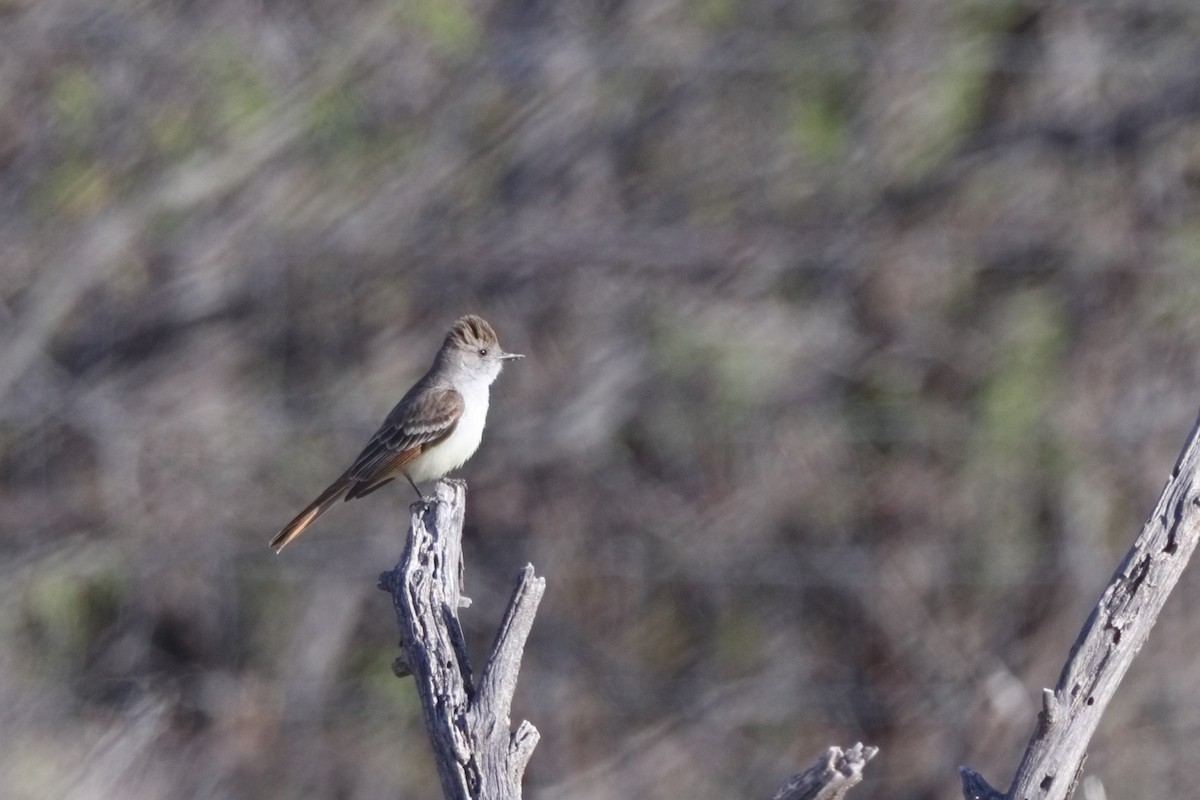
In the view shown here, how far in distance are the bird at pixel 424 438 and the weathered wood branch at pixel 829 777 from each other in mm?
3104

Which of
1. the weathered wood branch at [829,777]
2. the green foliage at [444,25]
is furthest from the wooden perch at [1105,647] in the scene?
the green foliage at [444,25]

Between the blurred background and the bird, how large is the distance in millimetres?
1948

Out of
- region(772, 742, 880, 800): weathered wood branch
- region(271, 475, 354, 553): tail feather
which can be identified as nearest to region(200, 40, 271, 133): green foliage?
region(271, 475, 354, 553): tail feather

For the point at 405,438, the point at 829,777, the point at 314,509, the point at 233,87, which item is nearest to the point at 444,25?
the point at 233,87

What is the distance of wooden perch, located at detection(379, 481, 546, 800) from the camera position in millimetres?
3369

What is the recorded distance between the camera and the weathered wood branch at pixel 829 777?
275 cm

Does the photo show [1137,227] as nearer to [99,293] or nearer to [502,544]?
[502,544]

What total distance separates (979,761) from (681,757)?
4.10 ft

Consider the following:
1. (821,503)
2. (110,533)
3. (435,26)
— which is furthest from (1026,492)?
(110,533)

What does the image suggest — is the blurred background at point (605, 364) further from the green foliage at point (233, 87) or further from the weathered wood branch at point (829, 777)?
A: the weathered wood branch at point (829, 777)

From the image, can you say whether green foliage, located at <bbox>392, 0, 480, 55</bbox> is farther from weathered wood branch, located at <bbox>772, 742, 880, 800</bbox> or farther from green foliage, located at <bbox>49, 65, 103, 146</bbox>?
weathered wood branch, located at <bbox>772, 742, 880, 800</bbox>

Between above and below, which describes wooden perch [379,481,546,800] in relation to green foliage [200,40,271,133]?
below

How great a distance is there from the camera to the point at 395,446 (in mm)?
5770

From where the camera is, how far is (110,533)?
26.0 ft
